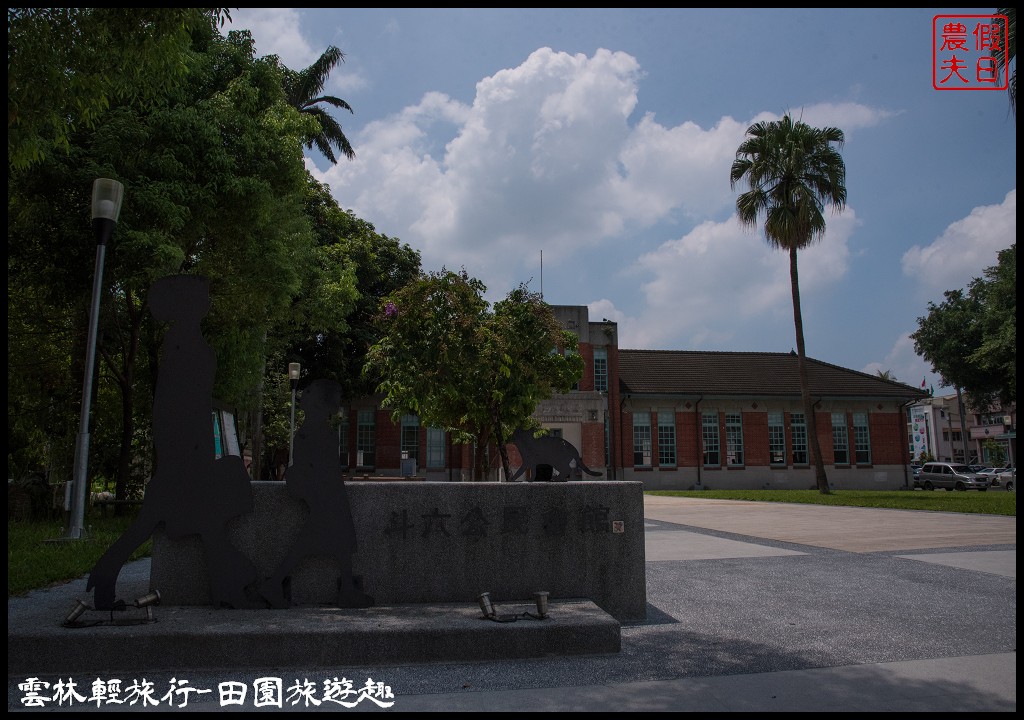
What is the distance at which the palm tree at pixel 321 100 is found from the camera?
27266 mm

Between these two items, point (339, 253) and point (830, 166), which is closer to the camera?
point (339, 253)

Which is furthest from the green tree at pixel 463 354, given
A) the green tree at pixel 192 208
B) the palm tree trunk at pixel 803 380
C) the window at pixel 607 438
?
the window at pixel 607 438

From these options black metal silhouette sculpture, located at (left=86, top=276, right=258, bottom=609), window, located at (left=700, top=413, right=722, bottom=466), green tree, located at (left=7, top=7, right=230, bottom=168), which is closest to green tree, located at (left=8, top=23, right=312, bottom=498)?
green tree, located at (left=7, top=7, right=230, bottom=168)

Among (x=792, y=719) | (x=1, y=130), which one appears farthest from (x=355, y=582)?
(x=1, y=130)

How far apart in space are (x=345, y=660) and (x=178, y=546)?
1.89 m

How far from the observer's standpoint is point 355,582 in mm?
5824

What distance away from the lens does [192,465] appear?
5613 mm

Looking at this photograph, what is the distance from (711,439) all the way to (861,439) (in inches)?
375

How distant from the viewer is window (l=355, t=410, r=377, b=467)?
1500 inches

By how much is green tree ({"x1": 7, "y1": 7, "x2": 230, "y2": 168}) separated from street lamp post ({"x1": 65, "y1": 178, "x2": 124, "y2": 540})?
2.43 metres

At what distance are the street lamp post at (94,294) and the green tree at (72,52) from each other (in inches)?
95.6

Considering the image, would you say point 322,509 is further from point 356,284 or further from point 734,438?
point 734,438

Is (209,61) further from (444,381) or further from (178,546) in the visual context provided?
(178,546)

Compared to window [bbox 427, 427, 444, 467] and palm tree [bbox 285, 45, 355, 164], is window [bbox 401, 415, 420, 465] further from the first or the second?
palm tree [bbox 285, 45, 355, 164]
